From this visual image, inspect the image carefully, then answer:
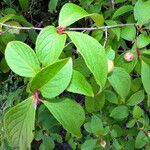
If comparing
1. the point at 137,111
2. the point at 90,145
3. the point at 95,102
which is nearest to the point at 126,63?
the point at 95,102

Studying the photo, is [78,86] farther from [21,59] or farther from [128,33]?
[128,33]

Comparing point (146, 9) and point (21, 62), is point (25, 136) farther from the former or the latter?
point (146, 9)

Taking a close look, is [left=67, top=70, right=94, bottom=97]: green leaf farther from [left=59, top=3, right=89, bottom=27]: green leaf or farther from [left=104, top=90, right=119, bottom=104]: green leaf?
[left=104, top=90, right=119, bottom=104]: green leaf

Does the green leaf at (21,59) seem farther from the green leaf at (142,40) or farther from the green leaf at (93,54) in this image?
Result: the green leaf at (142,40)

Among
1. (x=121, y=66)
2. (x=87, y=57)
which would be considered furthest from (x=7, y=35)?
(x=87, y=57)

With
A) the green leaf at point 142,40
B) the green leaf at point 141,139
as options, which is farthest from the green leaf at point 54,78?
the green leaf at point 141,139

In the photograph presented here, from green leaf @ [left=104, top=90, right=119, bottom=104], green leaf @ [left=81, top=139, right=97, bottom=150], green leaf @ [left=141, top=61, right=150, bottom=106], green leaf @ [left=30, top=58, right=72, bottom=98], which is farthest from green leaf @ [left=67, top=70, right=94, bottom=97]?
green leaf @ [left=81, top=139, right=97, bottom=150]
